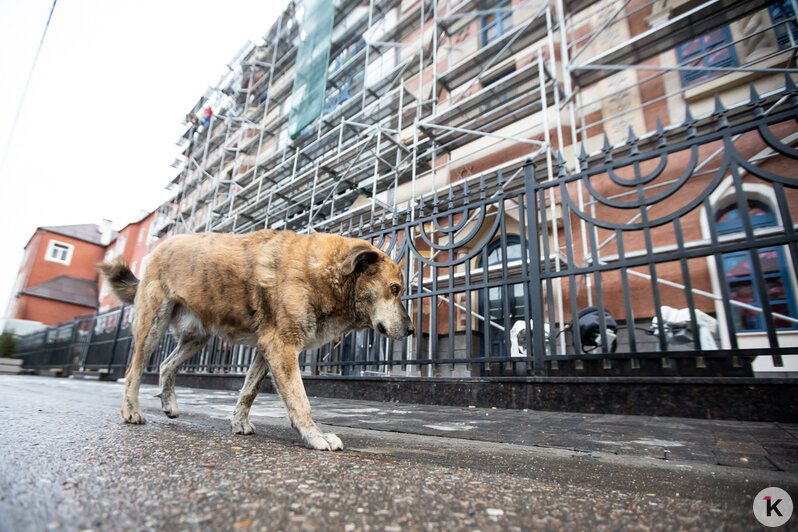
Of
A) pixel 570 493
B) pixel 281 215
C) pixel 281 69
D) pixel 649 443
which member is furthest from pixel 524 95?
pixel 281 69

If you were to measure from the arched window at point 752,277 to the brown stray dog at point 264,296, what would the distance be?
654 cm

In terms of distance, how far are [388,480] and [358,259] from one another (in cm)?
139

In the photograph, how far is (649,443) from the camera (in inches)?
69.9

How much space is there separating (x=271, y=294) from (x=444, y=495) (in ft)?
5.04

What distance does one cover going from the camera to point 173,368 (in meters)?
2.69

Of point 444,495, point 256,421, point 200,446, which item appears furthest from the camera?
point 256,421

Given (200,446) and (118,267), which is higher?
(118,267)

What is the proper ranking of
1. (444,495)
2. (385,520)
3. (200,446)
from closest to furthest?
(385,520) < (444,495) < (200,446)

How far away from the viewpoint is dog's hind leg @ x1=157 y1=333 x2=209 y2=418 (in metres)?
2.53

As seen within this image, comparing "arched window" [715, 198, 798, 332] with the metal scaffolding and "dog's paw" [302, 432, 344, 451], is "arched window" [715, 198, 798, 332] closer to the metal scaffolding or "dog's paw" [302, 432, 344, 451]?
the metal scaffolding

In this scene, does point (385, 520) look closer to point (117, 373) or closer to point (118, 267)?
point (118, 267)

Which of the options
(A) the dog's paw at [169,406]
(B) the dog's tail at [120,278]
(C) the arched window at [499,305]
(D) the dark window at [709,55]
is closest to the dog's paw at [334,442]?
(A) the dog's paw at [169,406]

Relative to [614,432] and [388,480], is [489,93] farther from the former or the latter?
[388,480]

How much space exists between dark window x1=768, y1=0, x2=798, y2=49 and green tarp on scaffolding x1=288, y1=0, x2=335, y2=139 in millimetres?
12065
